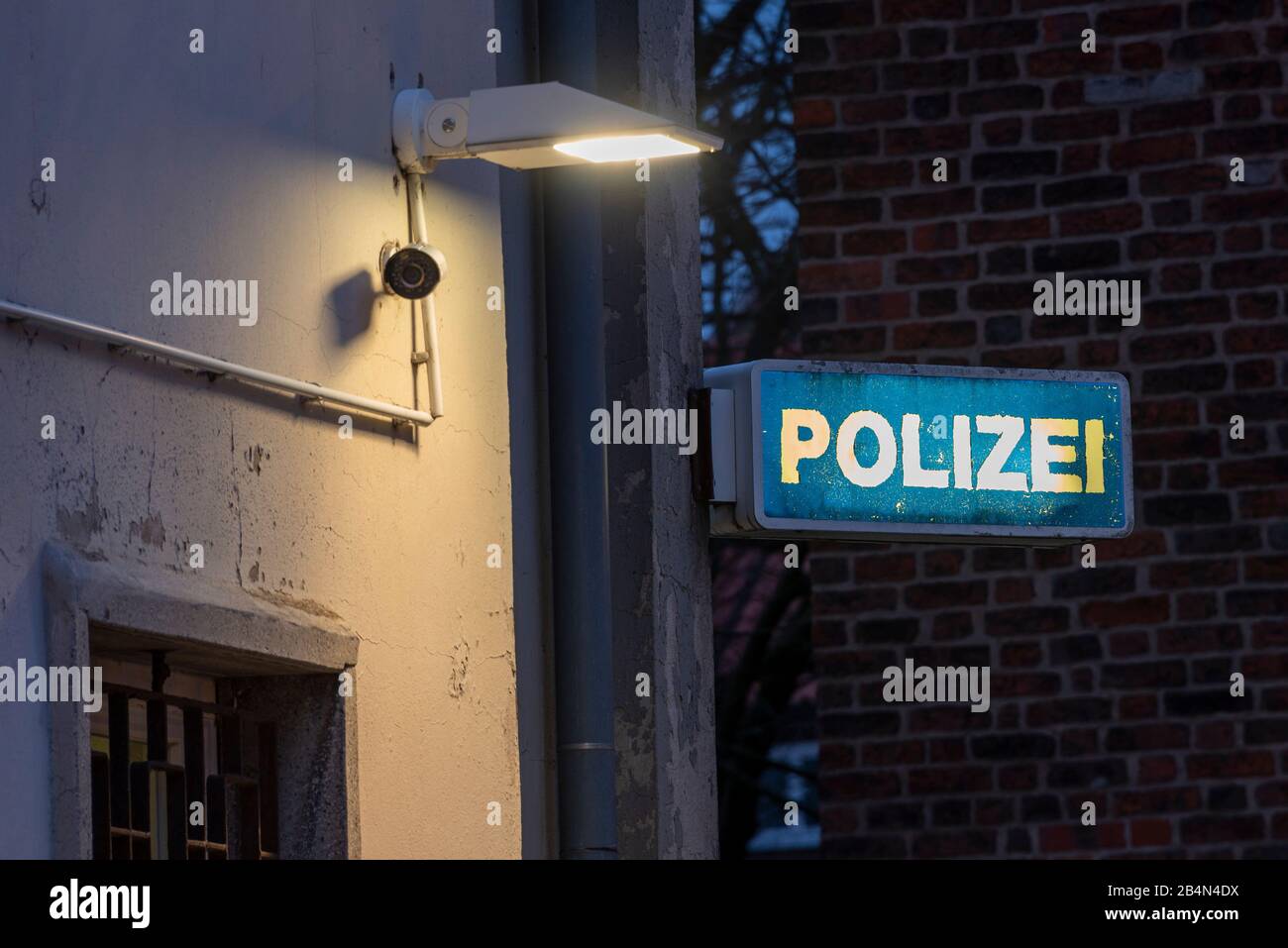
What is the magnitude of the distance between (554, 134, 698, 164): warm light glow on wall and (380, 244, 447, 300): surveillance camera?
44cm

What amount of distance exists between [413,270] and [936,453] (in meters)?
1.17

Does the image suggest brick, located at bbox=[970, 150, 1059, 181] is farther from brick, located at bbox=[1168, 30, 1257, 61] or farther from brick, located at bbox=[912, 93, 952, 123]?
brick, located at bbox=[1168, 30, 1257, 61]

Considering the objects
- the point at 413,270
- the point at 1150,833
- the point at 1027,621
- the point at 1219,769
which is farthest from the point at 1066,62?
the point at 413,270

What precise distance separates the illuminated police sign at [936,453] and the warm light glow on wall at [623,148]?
0.85 m

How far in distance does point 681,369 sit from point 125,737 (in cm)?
205

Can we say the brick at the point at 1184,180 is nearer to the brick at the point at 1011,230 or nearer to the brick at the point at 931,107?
the brick at the point at 1011,230

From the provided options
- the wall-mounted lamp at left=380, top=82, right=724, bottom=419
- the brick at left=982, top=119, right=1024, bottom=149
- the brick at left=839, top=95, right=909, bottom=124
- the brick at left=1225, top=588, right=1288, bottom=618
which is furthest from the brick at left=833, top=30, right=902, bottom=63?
the wall-mounted lamp at left=380, top=82, right=724, bottom=419

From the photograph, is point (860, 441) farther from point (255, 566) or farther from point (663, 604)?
point (255, 566)

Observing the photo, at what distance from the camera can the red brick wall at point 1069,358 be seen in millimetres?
7402

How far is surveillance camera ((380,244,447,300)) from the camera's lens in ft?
16.9

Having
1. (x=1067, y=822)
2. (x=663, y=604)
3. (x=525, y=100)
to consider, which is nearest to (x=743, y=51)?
(x=1067, y=822)

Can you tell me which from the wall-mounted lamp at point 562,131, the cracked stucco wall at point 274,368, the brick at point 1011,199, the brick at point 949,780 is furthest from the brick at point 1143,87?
the wall-mounted lamp at point 562,131

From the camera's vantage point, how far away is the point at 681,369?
6074 mm

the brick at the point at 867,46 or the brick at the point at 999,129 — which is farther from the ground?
the brick at the point at 867,46
